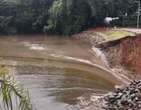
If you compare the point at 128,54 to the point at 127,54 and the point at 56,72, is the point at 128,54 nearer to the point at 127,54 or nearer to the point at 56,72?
the point at 127,54

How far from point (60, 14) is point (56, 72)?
2392 centimetres

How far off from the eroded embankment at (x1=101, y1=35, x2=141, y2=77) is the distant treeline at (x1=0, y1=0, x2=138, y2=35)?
1837 cm

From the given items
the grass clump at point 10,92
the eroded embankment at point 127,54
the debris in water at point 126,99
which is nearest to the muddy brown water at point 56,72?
the eroded embankment at point 127,54

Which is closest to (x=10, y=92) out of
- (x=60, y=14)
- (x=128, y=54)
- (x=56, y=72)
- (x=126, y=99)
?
(x=126, y=99)

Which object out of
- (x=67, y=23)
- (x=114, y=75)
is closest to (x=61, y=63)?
(x=114, y=75)

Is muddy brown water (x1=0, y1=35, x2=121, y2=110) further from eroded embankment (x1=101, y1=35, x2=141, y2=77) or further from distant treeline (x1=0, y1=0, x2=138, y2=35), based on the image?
distant treeline (x1=0, y1=0, x2=138, y2=35)

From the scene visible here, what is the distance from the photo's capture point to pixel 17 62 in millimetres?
28312

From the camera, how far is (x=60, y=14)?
47438 millimetres

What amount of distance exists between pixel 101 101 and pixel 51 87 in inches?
190

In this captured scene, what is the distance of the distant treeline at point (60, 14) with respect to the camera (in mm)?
47562

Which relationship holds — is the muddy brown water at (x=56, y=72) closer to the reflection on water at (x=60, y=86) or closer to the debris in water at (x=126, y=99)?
the reflection on water at (x=60, y=86)

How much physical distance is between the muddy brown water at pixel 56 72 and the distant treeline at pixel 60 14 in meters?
Answer: 9.62

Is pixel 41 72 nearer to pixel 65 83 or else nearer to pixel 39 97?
pixel 65 83

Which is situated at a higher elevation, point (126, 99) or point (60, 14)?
point (60, 14)
